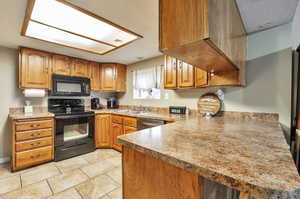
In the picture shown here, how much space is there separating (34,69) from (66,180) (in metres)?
2.10

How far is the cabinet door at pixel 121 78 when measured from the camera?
3.79 meters

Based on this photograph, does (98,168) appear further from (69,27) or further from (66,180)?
(69,27)

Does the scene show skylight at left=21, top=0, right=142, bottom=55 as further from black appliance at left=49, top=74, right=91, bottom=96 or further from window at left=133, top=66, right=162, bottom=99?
window at left=133, top=66, right=162, bottom=99

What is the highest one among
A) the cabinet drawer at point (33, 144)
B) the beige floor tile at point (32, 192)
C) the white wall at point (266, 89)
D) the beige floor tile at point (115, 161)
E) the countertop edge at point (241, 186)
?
the white wall at point (266, 89)

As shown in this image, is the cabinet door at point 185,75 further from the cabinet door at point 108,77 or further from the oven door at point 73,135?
the oven door at point 73,135

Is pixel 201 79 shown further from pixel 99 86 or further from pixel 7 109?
pixel 7 109

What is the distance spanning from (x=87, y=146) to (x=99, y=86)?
1490mm

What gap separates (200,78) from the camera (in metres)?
2.16

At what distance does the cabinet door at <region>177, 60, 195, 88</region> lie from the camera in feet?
7.50

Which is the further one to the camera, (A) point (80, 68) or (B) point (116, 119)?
(A) point (80, 68)

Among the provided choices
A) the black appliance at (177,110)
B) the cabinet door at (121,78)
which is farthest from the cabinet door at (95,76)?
the black appliance at (177,110)

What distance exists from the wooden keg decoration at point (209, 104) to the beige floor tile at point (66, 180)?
212cm

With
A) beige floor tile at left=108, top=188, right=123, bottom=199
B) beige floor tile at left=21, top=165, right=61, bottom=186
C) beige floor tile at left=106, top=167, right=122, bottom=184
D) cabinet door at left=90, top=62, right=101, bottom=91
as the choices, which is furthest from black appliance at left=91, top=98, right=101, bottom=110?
beige floor tile at left=108, top=188, right=123, bottom=199

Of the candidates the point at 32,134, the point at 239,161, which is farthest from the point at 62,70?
the point at 239,161
